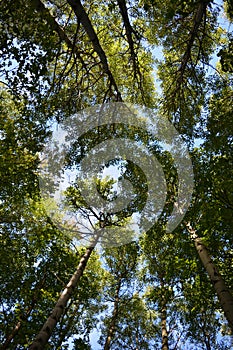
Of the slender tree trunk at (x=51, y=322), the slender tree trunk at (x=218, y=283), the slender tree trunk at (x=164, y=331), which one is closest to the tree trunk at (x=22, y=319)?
the slender tree trunk at (x=51, y=322)

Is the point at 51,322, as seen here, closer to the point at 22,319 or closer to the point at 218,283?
the point at 218,283

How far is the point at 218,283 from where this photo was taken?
586 centimetres

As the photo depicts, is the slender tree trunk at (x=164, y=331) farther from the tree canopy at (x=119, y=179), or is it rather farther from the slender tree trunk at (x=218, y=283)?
the slender tree trunk at (x=218, y=283)

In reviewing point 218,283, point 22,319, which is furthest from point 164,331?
point 218,283

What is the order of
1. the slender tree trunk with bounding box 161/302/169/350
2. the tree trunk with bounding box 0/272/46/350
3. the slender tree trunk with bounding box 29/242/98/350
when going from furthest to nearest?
1. the slender tree trunk with bounding box 161/302/169/350
2. the tree trunk with bounding box 0/272/46/350
3. the slender tree trunk with bounding box 29/242/98/350

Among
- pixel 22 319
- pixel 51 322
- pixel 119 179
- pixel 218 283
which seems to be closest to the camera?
pixel 218 283

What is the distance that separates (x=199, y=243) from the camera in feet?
23.4

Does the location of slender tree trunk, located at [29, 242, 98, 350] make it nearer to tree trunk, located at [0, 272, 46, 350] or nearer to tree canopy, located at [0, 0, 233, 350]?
tree canopy, located at [0, 0, 233, 350]

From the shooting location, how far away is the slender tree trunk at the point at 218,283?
16.9 feet

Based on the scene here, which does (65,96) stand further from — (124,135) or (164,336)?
(164,336)

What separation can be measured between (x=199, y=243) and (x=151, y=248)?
18.8 ft

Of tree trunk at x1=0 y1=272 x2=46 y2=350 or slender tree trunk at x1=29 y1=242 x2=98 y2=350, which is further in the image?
tree trunk at x1=0 y1=272 x2=46 y2=350

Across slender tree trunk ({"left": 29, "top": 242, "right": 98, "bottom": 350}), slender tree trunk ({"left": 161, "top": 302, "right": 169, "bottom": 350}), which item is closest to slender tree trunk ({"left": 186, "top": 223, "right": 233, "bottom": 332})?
slender tree trunk ({"left": 29, "top": 242, "right": 98, "bottom": 350})

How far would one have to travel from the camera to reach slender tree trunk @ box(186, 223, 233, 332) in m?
5.16
